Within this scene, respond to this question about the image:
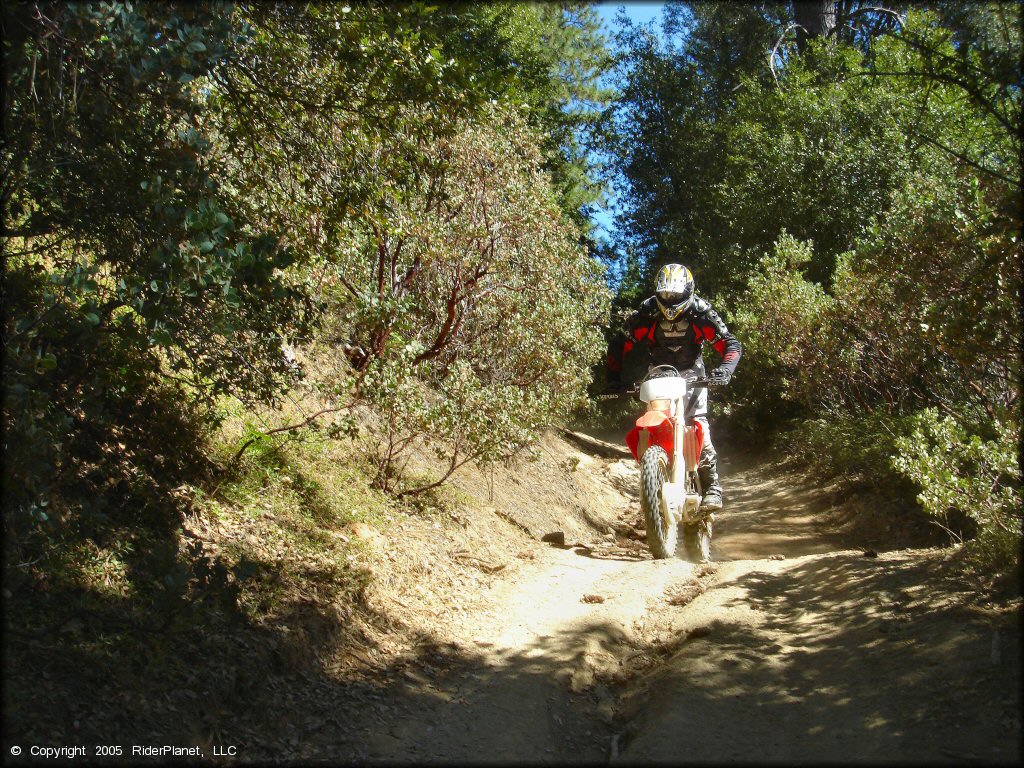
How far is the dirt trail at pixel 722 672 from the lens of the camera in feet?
13.1

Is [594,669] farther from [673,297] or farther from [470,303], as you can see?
[470,303]

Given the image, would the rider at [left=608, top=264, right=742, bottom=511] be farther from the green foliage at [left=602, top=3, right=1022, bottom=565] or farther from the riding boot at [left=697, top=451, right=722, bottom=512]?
the green foliage at [left=602, top=3, right=1022, bottom=565]

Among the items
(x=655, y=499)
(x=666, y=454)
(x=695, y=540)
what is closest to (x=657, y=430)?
(x=666, y=454)

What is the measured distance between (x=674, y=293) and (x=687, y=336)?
49cm

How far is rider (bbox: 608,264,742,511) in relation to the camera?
27.1 feet

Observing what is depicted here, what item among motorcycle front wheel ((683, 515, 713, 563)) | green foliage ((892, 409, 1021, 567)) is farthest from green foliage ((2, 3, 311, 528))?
motorcycle front wheel ((683, 515, 713, 563))

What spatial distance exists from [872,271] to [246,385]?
20.3 ft

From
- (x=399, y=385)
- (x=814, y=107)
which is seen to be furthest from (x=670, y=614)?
(x=814, y=107)

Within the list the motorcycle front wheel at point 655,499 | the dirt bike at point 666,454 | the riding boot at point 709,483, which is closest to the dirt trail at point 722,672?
the motorcycle front wheel at point 655,499

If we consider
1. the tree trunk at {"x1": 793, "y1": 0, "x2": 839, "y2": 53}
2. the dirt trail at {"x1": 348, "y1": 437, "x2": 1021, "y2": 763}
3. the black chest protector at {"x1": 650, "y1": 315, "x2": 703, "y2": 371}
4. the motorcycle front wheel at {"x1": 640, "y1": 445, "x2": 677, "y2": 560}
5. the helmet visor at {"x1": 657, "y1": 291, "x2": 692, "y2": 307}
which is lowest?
the dirt trail at {"x1": 348, "y1": 437, "x2": 1021, "y2": 763}

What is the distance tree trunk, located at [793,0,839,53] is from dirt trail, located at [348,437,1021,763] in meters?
19.5

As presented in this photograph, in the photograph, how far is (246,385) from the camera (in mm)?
5449

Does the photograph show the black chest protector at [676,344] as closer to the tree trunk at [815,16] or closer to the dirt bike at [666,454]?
the dirt bike at [666,454]

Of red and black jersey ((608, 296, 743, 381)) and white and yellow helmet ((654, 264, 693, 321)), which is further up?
white and yellow helmet ((654, 264, 693, 321))
